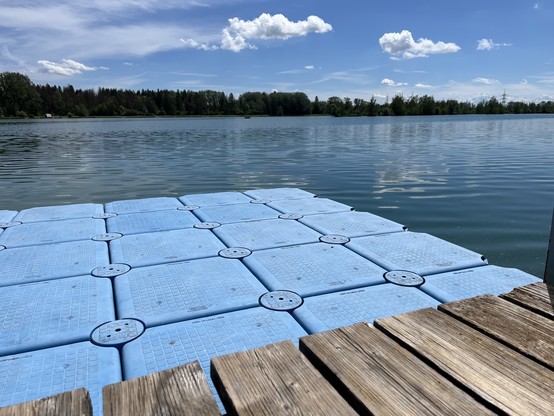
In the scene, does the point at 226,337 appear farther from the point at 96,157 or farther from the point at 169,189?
the point at 96,157

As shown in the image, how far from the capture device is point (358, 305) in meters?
2.97

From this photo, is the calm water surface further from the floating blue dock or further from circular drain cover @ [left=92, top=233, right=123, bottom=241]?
circular drain cover @ [left=92, top=233, right=123, bottom=241]

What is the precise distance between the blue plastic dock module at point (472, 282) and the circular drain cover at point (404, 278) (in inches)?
2.5

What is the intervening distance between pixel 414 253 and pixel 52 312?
320 cm

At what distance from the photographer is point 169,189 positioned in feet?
32.8

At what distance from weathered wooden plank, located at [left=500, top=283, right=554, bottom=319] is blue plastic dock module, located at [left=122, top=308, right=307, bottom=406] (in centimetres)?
124

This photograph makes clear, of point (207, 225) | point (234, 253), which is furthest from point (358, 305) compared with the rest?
point (207, 225)

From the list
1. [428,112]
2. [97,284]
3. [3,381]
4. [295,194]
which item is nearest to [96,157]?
[295,194]

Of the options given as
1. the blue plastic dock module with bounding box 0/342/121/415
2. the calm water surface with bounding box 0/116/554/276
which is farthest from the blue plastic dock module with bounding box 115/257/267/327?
the calm water surface with bounding box 0/116/554/276

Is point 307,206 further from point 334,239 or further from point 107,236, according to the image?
point 107,236

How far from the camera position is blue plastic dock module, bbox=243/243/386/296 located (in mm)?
3301

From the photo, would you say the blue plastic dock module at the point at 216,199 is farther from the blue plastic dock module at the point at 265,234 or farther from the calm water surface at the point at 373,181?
the calm water surface at the point at 373,181

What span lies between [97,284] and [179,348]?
1226 millimetres

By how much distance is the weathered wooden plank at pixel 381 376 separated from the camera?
4.36 feet
